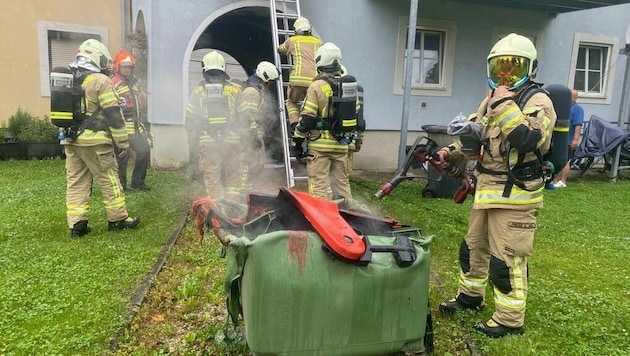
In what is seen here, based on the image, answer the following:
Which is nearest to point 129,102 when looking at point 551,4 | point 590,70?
point 551,4

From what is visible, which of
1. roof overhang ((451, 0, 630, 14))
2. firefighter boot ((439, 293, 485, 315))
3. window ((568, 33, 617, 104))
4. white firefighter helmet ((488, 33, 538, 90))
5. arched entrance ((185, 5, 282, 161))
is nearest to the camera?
white firefighter helmet ((488, 33, 538, 90))

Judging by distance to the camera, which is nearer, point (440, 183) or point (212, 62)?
point (212, 62)

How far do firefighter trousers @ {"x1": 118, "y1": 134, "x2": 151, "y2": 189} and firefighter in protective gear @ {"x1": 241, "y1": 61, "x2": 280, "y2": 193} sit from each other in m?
1.87

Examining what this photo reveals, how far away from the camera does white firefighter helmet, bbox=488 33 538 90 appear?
2824mm

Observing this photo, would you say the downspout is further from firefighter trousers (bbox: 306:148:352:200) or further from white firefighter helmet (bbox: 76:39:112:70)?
firefighter trousers (bbox: 306:148:352:200)

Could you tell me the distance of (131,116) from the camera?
22.5ft

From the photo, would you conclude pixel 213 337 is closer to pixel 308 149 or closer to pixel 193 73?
pixel 308 149

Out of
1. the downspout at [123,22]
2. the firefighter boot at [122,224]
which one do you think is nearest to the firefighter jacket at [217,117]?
the firefighter boot at [122,224]

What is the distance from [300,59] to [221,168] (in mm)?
2024

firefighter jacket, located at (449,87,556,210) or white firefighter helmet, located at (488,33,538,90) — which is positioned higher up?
white firefighter helmet, located at (488,33,538,90)

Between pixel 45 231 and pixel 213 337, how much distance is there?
3200 mm

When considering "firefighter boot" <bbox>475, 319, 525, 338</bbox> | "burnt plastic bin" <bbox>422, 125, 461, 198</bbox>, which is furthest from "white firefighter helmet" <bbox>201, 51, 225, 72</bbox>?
"firefighter boot" <bbox>475, 319, 525, 338</bbox>

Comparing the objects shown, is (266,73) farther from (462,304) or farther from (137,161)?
(462,304)

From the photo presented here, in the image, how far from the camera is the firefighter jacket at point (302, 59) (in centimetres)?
681
